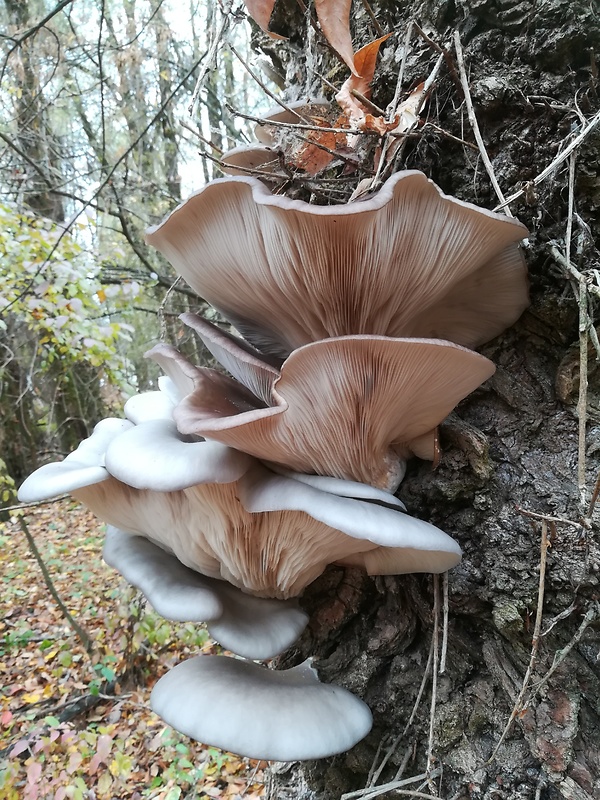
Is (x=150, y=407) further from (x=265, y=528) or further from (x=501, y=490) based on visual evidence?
(x=501, y=490)

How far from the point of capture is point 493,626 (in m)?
1.63

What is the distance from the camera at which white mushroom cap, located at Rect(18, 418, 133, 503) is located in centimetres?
153

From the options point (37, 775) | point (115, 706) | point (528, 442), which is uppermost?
point (528, 442)

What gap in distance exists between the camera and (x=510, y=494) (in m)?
1.60

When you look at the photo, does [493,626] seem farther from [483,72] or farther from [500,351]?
[483,72]

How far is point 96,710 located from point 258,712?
500 cm

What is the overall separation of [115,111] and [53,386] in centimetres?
601

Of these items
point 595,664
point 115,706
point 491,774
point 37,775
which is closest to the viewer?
point 595,664

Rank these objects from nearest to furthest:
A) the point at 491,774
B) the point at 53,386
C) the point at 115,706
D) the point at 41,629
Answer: the point at 491,774 < the point at 115,706 < the point at 41,629 < the point at 53,386

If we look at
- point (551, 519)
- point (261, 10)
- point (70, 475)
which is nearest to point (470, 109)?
point (261, 10)

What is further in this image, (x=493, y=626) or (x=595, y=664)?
(x=493, y=626)

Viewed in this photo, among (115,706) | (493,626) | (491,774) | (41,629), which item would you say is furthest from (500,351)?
(41,629)

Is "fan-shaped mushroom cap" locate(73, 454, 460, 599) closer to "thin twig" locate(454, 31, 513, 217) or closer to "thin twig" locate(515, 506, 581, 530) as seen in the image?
"thin twig" locate(515, 506, 581, 530)

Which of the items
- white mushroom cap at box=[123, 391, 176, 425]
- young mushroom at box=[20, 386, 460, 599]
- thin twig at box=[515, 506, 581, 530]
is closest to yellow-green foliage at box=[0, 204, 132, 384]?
white mushroom cap at box=[123, 391, 176, 425]
